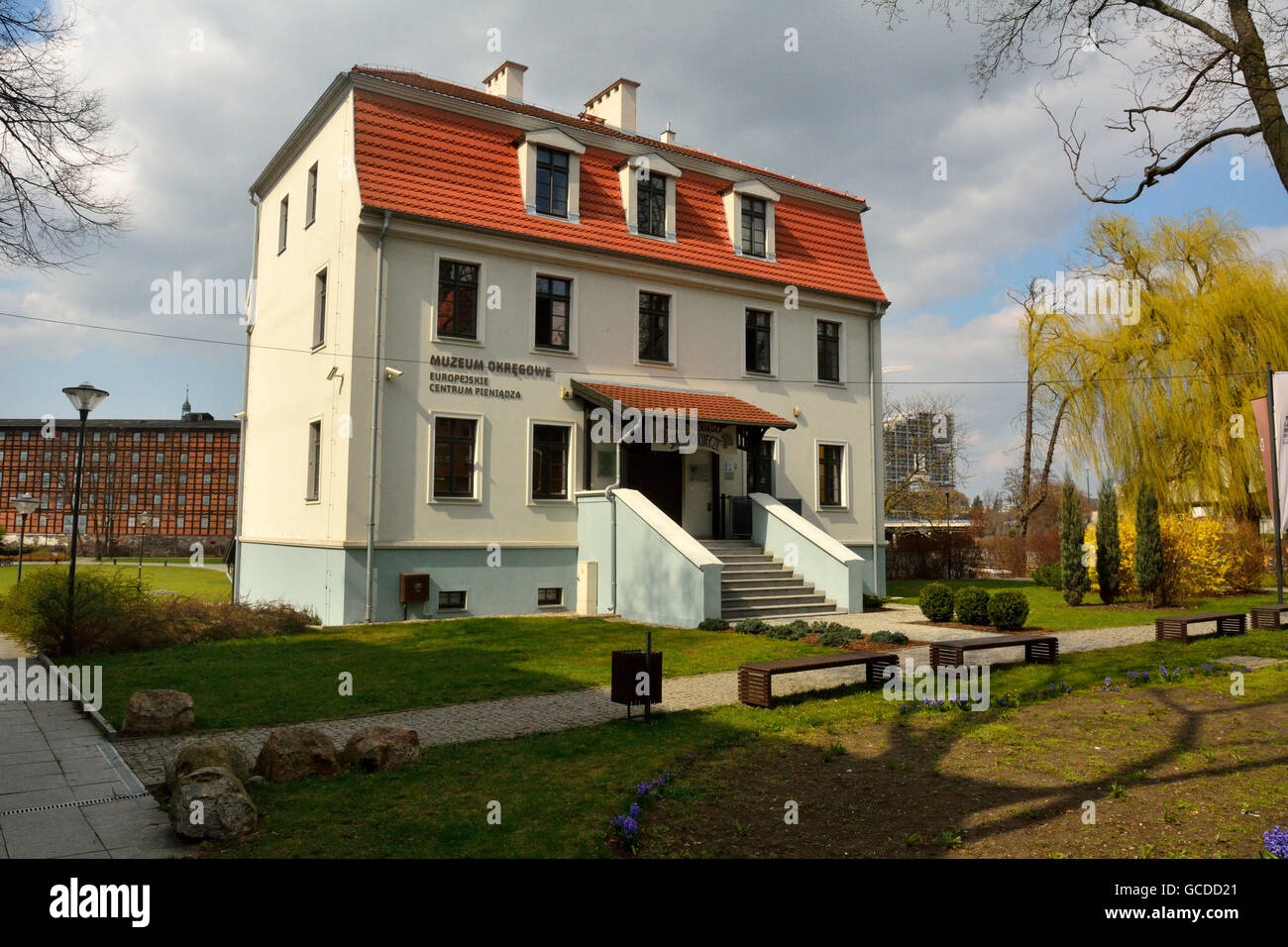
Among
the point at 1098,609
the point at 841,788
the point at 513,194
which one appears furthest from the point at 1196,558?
the point at 841,788

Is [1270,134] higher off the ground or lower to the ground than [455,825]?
higher

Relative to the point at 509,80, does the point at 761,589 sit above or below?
below

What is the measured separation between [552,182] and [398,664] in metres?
12.7

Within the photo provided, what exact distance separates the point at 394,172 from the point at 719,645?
11921 millimetres

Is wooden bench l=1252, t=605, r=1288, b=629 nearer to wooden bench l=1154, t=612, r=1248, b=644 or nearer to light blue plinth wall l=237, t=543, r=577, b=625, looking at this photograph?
wooden bench l=1154, t=612, r=1248, b=644

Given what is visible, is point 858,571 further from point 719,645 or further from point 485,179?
point 485,179

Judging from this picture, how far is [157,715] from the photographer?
8.20m

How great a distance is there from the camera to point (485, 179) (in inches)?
770

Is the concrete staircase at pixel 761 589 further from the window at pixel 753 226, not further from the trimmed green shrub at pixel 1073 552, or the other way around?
the window at pixel 753 226

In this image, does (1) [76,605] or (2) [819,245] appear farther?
(2) [819,245]

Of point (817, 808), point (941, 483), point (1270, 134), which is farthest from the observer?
point (941, 483)

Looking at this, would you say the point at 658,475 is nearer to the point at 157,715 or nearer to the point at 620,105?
the point at 620,105
